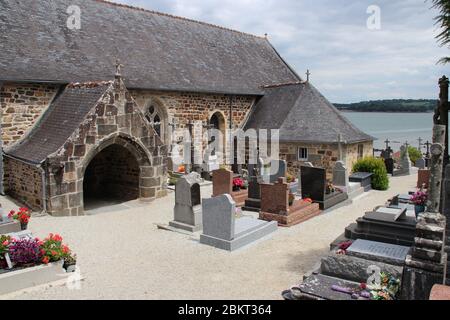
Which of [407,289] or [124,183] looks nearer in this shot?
[407,289]

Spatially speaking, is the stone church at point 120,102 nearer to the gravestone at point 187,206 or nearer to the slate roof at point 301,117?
the slate roof at point 301,117

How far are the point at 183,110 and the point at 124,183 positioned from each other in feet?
17.1

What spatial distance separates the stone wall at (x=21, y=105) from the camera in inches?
518

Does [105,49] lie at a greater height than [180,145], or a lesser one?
greater

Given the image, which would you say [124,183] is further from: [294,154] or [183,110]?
[294,154]

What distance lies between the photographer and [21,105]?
13.5m

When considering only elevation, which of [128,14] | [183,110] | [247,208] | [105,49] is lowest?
[247,208]

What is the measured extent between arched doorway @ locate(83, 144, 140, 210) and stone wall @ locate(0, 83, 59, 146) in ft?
9.56

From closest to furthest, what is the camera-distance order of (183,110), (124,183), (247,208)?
1. (247,208)
2. (124,183)
3. (183,110)

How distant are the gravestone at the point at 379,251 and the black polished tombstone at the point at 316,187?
17.9ft

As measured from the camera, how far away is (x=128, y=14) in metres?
19.7

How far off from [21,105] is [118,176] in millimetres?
4326

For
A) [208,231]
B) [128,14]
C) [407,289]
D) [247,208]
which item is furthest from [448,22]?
[128,14]

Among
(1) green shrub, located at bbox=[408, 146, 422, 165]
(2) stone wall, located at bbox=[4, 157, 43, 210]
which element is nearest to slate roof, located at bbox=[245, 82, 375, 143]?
(1) green shrub, located at bbox=[408, 146, 422, 165]
